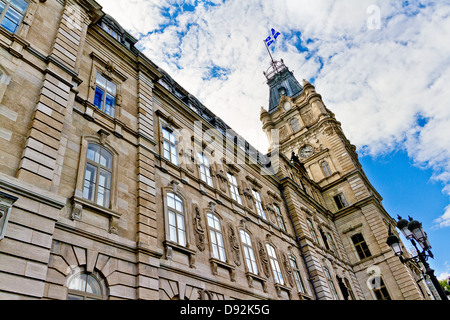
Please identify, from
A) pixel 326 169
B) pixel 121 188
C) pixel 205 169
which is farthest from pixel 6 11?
pixel 326 169

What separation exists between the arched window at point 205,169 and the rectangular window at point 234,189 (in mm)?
2087

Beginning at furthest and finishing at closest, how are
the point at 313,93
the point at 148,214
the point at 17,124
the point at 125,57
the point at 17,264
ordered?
the point at 313,93, the point at 125,57, the point at 148,214, the point at 17,124, the point at 17,264

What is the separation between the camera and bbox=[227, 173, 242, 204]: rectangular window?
63.8 feet

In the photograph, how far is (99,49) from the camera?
1501cm

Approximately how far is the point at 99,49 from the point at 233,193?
409 inches

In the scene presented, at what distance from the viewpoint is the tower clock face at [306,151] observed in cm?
3911

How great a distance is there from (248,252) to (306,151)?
25.0m

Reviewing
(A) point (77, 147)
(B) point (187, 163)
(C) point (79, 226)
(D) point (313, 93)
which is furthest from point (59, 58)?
(D) point (313, 93)

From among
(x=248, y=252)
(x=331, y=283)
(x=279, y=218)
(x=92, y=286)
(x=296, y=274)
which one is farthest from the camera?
(x=279, y=218)

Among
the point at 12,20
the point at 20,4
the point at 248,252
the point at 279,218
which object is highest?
the point at 20,4

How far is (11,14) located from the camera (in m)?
11.0

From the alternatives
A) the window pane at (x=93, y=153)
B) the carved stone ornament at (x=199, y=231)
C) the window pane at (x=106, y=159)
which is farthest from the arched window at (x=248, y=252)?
the window pane at (x=93, y=153)

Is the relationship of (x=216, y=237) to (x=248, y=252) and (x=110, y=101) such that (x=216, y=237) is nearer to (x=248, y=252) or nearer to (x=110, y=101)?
(x=248, y=252)
